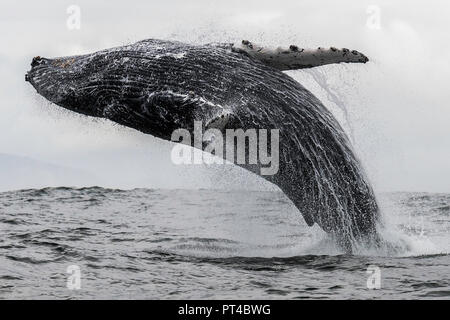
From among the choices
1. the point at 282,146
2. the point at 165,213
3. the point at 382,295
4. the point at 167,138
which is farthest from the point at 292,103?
the point at 165,213

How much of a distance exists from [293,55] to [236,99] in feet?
3.60

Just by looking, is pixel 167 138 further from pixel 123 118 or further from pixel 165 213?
pixel 165 213

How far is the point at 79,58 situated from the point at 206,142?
2.66 metres

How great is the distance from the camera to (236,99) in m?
9.57

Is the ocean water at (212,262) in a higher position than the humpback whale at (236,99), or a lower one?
lower

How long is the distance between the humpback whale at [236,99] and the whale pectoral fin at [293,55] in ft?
0.05

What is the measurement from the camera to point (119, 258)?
1066 centimetres

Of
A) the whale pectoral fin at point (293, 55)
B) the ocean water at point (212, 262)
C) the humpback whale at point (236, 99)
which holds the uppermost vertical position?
the whale pectoral fin at point (293, 55)

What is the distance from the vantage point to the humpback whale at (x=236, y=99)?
952 centimetres

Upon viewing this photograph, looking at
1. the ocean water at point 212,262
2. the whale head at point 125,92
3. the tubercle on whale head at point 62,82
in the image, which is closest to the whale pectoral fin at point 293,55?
the whale head at point 125,92

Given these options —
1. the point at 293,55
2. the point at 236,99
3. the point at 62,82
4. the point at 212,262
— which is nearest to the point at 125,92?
the point at 62,82

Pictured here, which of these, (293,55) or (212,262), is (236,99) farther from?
(212,262)

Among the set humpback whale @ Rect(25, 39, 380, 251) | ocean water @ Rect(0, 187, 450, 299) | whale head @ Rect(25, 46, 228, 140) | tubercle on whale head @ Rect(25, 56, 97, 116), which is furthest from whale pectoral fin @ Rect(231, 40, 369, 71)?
ocean water @ Rect(0, 187, 450, 299)

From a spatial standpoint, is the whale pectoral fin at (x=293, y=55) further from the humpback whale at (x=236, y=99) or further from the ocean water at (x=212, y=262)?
the ocean water at (x=212, y=262)
